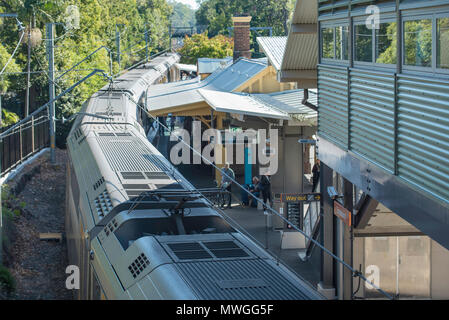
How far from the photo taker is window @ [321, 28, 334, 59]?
417 inches

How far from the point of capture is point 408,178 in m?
7.16

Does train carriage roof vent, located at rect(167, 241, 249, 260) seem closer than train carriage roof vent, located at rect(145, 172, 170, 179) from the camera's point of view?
Yes

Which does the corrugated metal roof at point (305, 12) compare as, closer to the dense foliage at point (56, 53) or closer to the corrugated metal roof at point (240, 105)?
the corrugated metal roof at point (240, 105)

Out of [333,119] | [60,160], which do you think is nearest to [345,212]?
[333,119]

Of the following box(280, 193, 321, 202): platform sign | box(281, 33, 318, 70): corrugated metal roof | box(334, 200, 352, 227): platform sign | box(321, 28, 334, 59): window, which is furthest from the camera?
box(280, 193, 321, 202): platform sign

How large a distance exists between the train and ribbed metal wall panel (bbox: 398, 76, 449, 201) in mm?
1508

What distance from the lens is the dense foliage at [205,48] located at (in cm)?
5462

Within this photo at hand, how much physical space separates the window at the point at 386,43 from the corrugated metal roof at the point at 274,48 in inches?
390

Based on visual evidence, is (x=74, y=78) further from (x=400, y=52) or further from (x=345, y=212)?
(x=400, y=52)

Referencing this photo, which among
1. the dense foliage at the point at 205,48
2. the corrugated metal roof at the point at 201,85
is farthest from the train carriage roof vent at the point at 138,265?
the dense foliage at the point at 205,48

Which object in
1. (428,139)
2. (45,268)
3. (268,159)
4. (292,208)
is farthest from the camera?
(268,159)


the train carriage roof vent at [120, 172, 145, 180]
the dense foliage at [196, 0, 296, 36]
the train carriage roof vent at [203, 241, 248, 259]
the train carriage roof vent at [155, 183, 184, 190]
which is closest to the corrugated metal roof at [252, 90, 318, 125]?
the train carriage roof vent at [120, 172, 145, 180]

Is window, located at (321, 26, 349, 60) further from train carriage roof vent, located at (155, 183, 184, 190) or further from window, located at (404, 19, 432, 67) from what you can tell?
train carriage roof vent, located at (155, 183, 184, 190)

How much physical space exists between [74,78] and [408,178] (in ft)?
94.7
